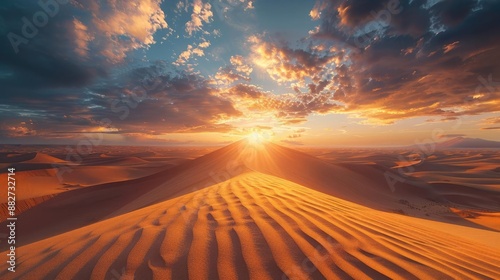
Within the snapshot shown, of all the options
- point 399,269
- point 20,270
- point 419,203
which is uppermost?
point 399,269

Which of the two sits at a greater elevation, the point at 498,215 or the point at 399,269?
the point at 399,269

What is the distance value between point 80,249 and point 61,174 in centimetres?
2839

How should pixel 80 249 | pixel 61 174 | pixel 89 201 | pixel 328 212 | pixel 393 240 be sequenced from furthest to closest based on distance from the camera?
1. pixel 61 174
2. pixel 89 201
3. pixel 328 212
4. pixel 393 240
5. pixel 80 249

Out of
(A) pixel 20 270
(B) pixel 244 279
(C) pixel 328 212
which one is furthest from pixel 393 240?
(A) pixel 20 270

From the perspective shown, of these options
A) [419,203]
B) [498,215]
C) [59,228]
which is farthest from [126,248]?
[419,203]

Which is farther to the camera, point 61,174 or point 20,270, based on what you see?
point 61,174

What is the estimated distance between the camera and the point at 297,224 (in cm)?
301

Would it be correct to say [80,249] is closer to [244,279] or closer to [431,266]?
[244,279]

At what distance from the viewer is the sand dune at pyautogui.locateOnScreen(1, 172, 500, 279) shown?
2.09m

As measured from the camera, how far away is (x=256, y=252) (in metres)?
2.32

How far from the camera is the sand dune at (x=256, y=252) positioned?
2.09 meters

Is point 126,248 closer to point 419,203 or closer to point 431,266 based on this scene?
point 431,266

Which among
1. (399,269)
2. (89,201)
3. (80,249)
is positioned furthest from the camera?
(89,201)

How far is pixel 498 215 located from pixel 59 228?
21083 mm
